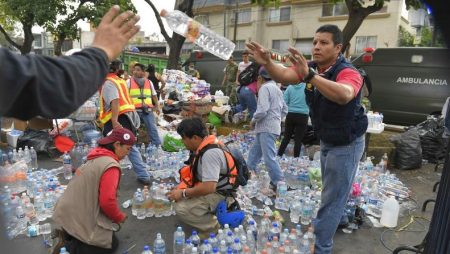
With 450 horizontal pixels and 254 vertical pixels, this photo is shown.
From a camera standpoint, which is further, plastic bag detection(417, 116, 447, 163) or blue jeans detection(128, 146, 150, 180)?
plastic bag detection(417, 116, 447, 163)

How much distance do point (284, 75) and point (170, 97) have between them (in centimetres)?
Answer: 769

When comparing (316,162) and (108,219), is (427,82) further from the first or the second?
(108,219)

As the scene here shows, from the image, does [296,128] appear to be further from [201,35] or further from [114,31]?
[114,31]

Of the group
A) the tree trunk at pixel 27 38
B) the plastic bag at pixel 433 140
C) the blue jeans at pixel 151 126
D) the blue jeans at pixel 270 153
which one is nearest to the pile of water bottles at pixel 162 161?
the blue jeans at pixel 151 126

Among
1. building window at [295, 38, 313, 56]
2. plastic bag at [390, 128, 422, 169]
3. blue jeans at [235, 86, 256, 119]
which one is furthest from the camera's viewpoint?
building window at [295, 38, 313, 56]

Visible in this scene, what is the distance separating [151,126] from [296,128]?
2721 millimetres

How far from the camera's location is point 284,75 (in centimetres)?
284

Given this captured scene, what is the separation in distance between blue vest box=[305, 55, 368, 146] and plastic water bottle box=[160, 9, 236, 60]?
1550 mm

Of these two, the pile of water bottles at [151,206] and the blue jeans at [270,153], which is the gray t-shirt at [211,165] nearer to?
the pile of water bottles at [151,206]

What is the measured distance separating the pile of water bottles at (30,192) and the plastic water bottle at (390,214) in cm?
406

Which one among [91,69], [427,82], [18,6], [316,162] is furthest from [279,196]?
[18,6]

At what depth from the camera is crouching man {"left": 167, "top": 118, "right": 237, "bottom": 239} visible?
3.42 m

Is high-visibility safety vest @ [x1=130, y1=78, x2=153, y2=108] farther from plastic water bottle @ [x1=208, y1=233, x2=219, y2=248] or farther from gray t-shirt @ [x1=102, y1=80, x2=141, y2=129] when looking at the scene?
plastic water bottle @ [x1=208, y1=233, x2=219, y2=248]

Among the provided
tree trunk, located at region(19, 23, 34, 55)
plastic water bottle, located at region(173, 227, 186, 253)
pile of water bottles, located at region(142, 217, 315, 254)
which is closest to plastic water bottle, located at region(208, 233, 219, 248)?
pile of water bottles, located at region(142, 217, 315, 254)
